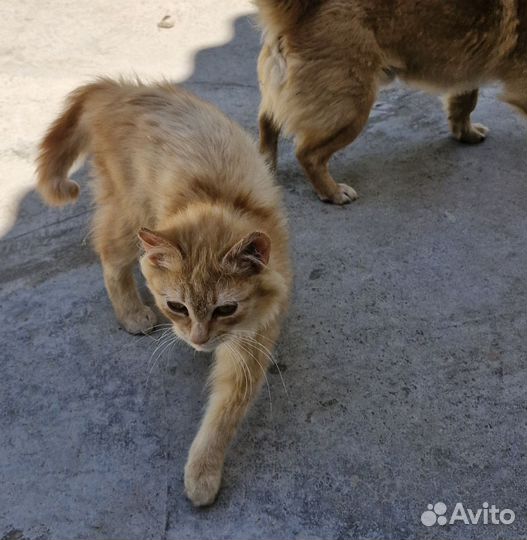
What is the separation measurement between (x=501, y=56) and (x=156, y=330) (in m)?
2.27

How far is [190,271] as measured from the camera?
185 cm

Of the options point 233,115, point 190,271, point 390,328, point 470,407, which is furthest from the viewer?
point 233,115

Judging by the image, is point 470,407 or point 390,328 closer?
point 470,407

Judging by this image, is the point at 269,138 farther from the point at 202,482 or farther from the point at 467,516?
the point at 467,516

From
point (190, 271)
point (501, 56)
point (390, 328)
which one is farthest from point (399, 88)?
point (190, 271)

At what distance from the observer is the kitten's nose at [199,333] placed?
6.11ft

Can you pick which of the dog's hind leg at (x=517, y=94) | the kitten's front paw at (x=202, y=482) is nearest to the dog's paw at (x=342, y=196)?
the dog's hind leg at (x=517, y=94)

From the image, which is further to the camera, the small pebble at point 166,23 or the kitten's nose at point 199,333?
the small pebble at point 166,23

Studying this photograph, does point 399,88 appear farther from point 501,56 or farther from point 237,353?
point 237,353

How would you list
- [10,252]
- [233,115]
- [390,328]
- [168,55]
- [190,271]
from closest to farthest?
[190,271] < [390,328] < [10,252] < [233,115] < [168,55]

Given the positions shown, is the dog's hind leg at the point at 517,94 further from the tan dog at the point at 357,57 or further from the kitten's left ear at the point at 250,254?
the kitten's left ear at the point at 250,254

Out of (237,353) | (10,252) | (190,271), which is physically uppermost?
(190,271)

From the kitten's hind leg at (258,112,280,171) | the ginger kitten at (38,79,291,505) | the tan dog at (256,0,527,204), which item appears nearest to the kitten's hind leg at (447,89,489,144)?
the tan dog at (256,0,527,204)

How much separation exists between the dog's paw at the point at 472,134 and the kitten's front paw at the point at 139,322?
2.22m
